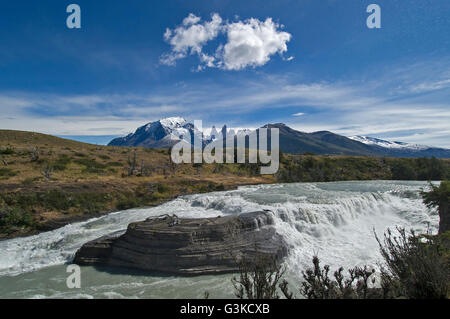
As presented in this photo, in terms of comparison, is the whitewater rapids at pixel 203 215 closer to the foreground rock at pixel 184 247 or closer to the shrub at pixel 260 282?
the foreground rock at pixel 184 247

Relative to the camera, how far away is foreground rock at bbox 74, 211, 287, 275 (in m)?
13.9

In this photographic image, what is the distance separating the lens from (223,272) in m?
13.7

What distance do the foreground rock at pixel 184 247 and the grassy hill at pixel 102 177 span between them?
41.0 ft

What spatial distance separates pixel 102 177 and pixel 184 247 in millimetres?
32181

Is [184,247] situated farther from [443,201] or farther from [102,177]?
[102,177]

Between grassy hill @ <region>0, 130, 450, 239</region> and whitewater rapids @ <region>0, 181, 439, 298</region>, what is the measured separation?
4158 mm

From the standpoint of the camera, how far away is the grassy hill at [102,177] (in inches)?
996

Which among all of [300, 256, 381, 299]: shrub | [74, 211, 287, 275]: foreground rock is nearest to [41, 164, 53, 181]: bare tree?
[74, 211, 287, 275]: foreground rock

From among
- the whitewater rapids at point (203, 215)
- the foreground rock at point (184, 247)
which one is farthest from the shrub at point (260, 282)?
the foreground rock at point (184, 247)

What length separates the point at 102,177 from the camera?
40.1 metres

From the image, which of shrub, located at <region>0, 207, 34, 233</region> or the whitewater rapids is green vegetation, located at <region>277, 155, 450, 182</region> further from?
shrub, located at <region>0, 207, 34, 233</region>
